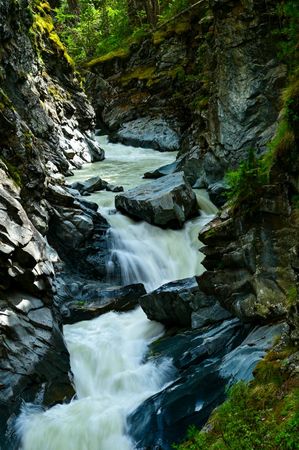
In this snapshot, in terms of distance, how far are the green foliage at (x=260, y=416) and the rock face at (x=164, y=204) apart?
853 cm

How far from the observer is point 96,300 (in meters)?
11.5

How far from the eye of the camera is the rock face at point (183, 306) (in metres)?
9.08

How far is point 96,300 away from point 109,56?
70.6 ft

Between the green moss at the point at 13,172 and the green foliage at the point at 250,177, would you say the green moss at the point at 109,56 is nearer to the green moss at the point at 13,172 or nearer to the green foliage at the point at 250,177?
the green moss at the point at 13,172

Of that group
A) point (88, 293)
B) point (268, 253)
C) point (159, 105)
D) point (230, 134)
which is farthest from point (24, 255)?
point (159, 105)

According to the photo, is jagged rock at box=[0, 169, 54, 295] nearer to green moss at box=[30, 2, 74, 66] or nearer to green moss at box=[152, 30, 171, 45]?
green moss at box=[30, 2, 74, 66]

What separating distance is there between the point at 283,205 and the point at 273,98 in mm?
8039

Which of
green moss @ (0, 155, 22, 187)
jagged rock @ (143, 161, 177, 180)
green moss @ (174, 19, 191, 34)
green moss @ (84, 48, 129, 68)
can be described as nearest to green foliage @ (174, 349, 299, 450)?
green moss @ (0, 155, 22, 187)

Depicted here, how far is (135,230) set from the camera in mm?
14164

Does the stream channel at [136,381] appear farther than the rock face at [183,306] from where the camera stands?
No

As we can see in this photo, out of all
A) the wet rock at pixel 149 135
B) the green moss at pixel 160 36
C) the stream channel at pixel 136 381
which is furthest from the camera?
the green moss at pixel 160 36

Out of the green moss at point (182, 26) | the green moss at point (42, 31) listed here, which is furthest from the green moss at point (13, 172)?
the green moss at point (182, 26)

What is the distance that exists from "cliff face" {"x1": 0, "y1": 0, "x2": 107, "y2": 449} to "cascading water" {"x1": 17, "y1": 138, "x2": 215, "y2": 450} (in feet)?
1.24

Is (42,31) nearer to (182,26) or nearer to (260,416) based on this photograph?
(182,26)
